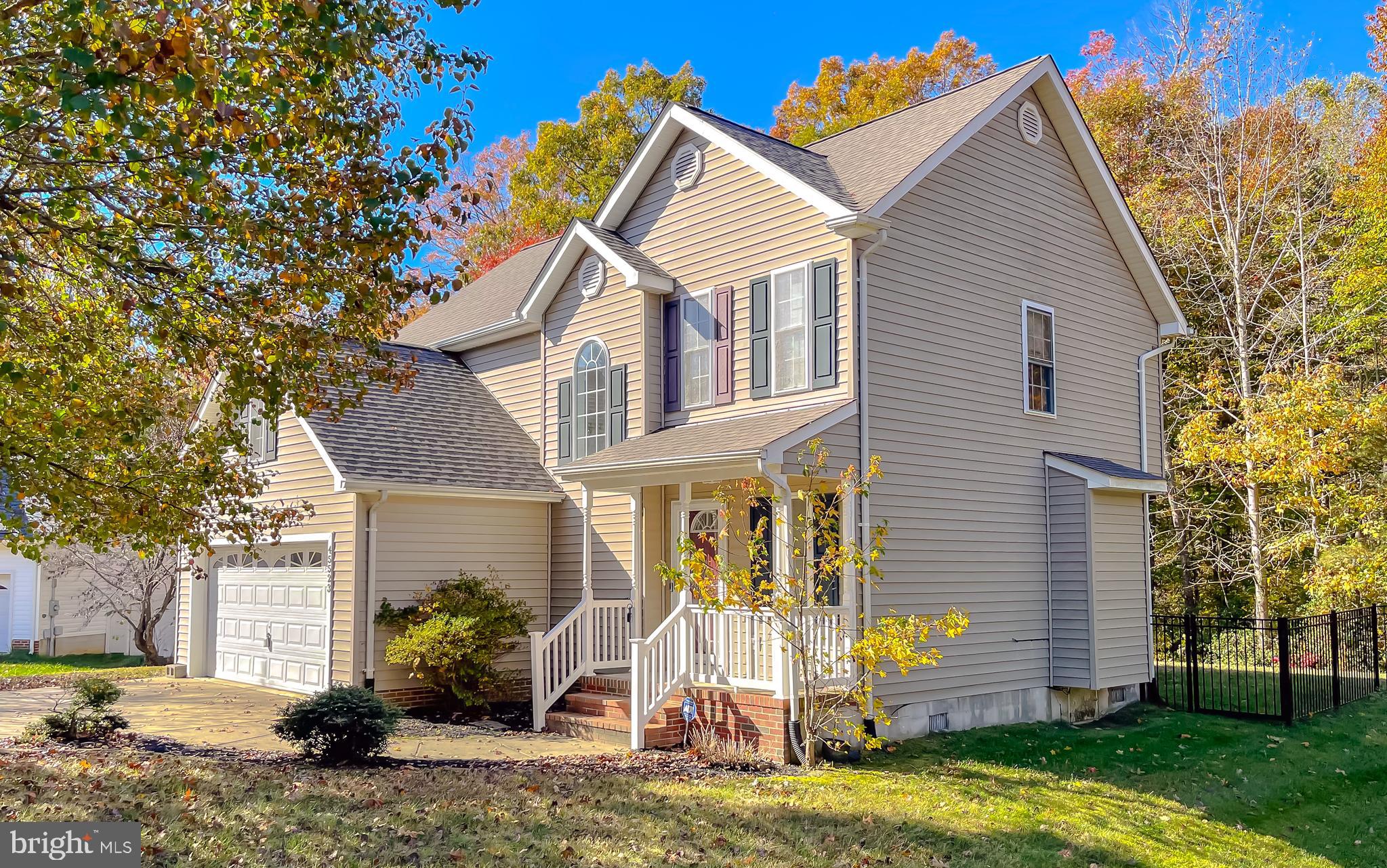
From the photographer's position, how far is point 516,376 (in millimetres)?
18859

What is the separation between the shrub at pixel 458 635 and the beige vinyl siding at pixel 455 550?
0.63 ft

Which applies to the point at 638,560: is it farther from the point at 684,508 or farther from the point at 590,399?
the point at 590,399

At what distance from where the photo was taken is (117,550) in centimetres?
2638

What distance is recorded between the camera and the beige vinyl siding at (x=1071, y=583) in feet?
48.5

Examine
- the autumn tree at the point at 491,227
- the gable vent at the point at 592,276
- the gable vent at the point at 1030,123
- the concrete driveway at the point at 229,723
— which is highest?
the autumn tree at the point at 491,227

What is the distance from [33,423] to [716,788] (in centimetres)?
643

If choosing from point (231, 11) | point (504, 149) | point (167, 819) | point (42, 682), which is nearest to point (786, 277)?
point (231, 11)

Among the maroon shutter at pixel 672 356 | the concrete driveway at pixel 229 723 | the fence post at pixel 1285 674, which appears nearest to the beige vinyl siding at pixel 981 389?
the fence post at pixel 1285 674

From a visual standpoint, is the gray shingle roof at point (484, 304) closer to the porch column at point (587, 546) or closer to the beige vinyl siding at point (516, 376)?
the beige vinyl siding at point (516, 376)

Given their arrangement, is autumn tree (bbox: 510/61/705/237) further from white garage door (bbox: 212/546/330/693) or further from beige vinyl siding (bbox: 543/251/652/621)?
white garage door (bbox: 212/546/330/693)

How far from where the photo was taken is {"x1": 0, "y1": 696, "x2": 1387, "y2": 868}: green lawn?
7.92 metres

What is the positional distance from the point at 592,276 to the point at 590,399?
71.5 inches

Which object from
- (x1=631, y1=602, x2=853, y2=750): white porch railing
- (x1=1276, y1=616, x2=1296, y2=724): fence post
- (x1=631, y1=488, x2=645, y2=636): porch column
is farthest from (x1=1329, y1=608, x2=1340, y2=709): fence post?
(x1=631, y1=488, x2=645, y2=636): porch column

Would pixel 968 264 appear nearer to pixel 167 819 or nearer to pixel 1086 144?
pixel 1086 144
